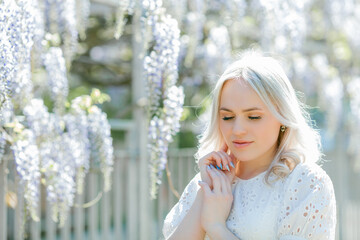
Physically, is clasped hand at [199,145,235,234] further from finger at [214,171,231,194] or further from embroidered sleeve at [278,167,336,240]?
embroidered sleeve at [278,167,336,240]

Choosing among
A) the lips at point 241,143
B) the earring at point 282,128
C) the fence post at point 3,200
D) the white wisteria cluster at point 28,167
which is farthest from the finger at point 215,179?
the fence post at point 3,200

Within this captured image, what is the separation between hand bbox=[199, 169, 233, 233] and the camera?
1.70 metres

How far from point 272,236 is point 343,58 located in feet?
14.1

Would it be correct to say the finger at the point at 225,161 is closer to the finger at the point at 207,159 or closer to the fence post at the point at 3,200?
the finger at the point at 207,159

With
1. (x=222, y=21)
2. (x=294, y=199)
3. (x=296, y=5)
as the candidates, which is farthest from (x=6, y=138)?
(x=296, y=5)

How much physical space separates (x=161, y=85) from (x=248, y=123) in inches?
48.2

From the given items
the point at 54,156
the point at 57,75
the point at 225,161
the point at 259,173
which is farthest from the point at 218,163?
the point at 57,75

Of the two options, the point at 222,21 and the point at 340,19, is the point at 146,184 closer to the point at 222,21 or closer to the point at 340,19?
the point at 222,21

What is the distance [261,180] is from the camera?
176 cm

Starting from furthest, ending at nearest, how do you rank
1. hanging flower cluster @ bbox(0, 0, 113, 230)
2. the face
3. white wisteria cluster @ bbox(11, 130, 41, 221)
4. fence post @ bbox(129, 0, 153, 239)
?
fence post @ bbox(129, 0, 153, 239) < white wisteria cluster @ bbox(11, 130, 41, 221) < hanging flower cluster @ bbox(0, 0, 113, 230) < the face

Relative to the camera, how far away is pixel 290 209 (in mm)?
1628

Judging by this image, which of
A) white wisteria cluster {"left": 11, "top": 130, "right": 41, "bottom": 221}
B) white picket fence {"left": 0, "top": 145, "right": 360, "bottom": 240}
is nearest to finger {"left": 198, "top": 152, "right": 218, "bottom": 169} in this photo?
white wisteria cluster {"left": 11, "top": 130, "right": 41, "bottom": 221}

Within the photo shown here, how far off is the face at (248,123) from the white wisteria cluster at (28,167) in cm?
126

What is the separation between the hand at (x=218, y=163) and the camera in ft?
5.97
